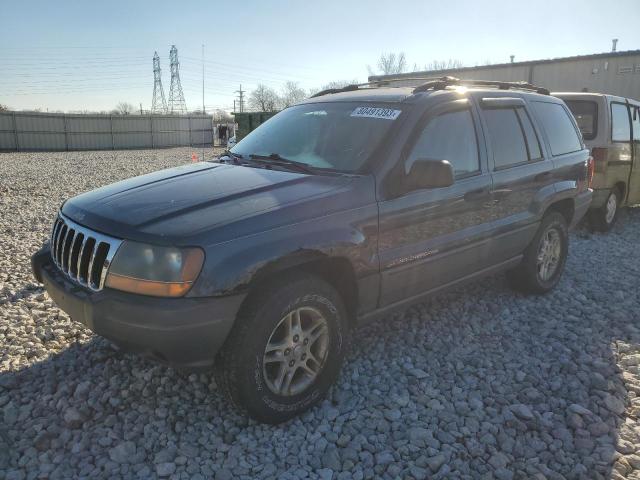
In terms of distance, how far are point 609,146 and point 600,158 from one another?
0.69ft

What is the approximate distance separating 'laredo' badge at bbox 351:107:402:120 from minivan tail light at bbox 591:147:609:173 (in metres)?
5.03

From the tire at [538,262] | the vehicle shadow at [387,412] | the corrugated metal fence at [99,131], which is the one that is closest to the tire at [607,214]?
the tire at [538,262]

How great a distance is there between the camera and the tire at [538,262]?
15.2 ft

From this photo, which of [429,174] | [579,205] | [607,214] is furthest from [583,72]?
[429,174]

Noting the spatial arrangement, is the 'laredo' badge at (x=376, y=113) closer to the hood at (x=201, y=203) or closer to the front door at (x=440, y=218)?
the front door at (x=440, y=218)

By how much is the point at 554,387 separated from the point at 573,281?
2500mm

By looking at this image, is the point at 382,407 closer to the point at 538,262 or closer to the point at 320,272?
the point at 320,272

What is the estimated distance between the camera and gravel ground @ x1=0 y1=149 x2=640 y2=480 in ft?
8.40

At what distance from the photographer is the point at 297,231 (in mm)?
2656

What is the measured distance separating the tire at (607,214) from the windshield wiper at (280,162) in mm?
5991

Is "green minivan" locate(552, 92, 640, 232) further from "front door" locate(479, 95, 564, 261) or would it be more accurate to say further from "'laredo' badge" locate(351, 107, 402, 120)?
"'laredo' badge" locate(351, 107, 402, 120)

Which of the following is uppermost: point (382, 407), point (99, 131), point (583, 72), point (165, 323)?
point (583, 72)

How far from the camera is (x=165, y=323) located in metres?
2.36

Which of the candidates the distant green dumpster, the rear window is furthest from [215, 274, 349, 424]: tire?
the distant green dumpster
